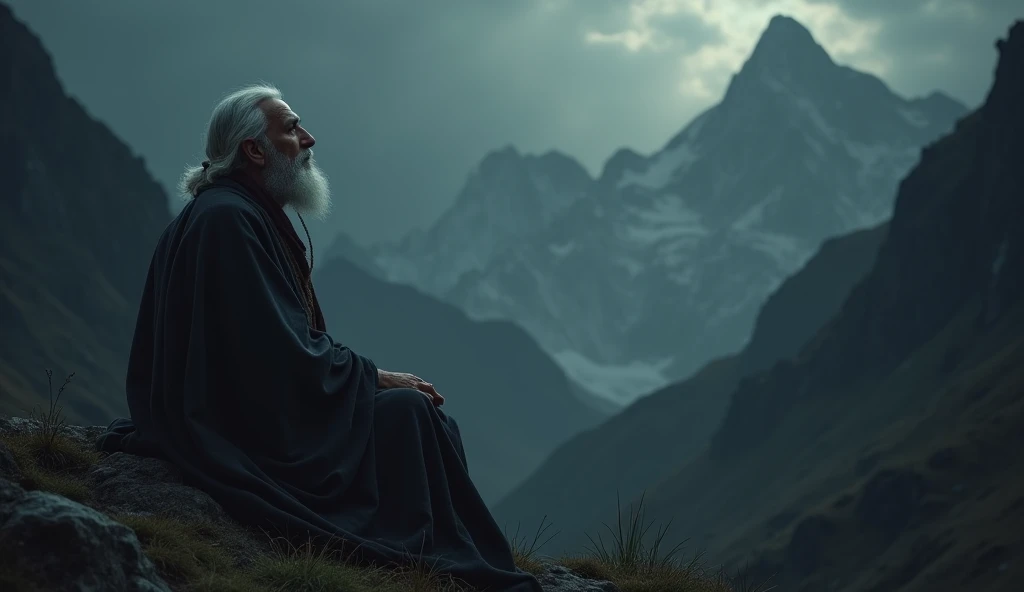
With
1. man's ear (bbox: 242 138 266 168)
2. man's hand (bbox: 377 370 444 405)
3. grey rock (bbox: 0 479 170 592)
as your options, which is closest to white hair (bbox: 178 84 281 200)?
man's ear (bbox: 242 138 266 168)

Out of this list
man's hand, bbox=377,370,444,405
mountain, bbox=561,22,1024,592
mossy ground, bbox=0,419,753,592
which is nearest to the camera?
mossy ground, bbox=0,419,753,592

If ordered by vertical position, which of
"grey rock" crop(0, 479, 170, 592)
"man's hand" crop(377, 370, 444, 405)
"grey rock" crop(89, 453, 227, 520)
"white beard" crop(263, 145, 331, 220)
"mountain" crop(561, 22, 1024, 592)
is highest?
"mountain" crop(561, 22, 1024, 592)

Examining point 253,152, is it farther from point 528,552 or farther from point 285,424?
point 528,552

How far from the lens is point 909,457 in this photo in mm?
149125

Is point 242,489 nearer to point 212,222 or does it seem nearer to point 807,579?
point 212,222

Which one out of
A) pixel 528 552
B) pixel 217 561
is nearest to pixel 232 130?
pixel 217 561

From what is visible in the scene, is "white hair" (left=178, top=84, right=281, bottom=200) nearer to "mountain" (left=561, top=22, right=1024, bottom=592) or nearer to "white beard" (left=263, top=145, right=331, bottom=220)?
"white beard" (left=263, top=145, right=331, bottom=220)

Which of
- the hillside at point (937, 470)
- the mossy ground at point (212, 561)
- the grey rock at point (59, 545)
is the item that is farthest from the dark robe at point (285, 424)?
the hillside at point (937, 470)

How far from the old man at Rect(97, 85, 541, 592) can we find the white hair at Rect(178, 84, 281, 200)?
14.1 inches

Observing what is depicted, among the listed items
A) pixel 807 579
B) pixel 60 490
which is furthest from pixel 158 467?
pixel 807 579

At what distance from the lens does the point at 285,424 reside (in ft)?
23.5

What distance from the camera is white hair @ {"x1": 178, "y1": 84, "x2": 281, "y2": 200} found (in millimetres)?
7914

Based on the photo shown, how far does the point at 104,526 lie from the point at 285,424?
1.92 m

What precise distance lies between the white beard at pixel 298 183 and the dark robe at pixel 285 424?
0.49 meters
